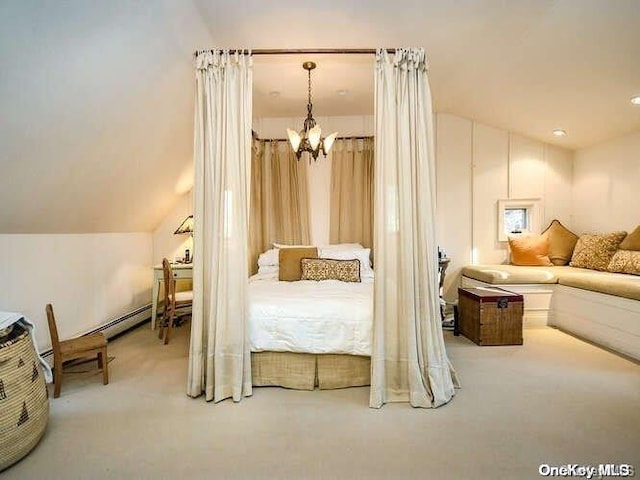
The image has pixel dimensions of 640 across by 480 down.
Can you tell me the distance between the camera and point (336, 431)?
6.49 feet

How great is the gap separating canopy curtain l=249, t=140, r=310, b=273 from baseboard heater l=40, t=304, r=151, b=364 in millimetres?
1827

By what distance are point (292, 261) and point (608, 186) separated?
394cm

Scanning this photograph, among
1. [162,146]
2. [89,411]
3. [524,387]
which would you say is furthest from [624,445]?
[162,146]


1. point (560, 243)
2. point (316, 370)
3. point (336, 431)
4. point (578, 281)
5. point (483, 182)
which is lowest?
point (336, 431)

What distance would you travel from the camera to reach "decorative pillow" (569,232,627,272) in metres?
4.04

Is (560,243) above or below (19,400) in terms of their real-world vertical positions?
Result: above

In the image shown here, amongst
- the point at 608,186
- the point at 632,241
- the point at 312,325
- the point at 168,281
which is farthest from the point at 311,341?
the point at 608,186

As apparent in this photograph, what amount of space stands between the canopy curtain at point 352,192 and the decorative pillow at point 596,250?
8.50 ft

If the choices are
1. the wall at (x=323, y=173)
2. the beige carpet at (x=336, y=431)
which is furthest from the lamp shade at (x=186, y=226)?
the beige carpet at (x=336, y=431)

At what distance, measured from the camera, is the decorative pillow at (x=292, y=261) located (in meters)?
3.70

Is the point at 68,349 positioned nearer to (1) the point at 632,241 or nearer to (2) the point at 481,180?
(2) the point at 481,180

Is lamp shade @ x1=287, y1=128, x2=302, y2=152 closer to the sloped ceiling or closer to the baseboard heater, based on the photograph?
the sloped ceiling

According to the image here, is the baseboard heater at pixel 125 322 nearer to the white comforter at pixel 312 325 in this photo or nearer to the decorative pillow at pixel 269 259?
the decorative pillow at pixel 269 259

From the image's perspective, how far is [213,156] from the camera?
7.70 feet
